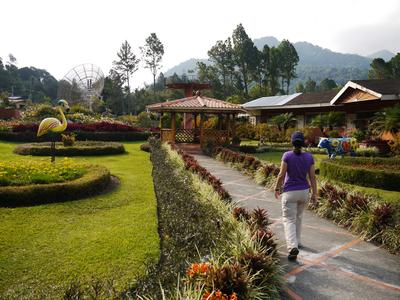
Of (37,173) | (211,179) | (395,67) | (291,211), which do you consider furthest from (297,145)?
(395,67)

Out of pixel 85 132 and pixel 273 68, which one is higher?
pixel 273 68

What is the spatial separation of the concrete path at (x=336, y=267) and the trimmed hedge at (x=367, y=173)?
4.23m

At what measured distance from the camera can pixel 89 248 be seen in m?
5.61

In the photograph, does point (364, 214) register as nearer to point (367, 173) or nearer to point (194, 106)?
point (367, 173)

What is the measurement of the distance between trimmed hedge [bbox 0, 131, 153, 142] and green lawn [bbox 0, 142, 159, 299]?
15451mm

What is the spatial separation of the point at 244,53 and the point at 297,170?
2163 inches

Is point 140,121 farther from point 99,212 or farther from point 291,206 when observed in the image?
point 291,206

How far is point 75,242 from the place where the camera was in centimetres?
588

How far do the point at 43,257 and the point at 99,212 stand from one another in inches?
93.8

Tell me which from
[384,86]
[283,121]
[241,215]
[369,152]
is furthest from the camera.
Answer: [283,121]

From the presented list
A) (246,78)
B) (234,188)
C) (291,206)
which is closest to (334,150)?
(234,188)

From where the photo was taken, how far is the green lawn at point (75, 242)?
4.65 m

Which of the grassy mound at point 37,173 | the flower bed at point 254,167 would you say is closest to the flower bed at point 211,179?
the flower bed at point 254,167

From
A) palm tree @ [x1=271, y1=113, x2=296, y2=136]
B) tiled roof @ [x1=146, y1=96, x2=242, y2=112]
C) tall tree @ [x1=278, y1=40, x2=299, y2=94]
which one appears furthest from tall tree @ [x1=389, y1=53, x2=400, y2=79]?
tiled roof @ [x1=146, y1=96, x2=242, y2=112]
